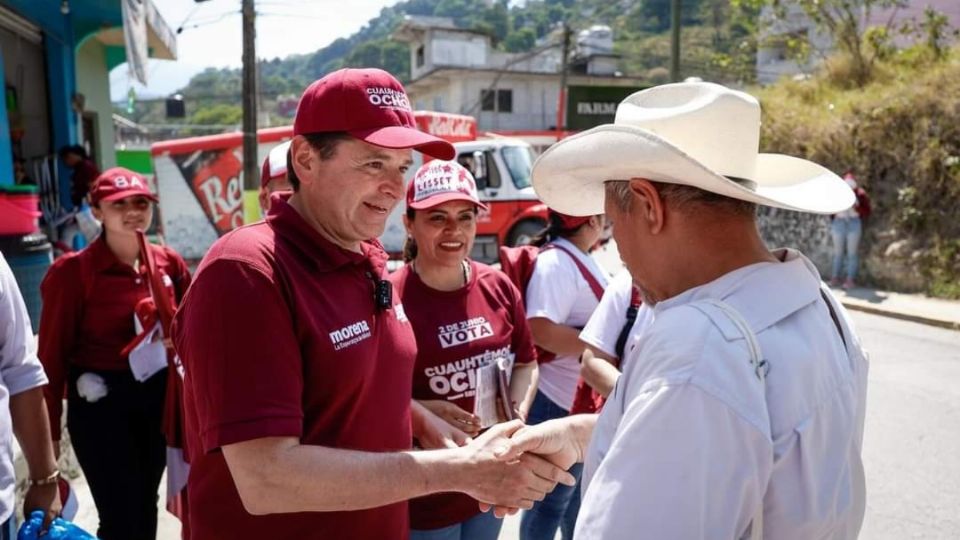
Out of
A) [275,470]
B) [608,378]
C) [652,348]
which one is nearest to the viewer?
[652,348]

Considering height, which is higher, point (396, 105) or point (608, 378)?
point (396, 105)

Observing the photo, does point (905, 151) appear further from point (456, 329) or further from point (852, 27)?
point (456, 329)

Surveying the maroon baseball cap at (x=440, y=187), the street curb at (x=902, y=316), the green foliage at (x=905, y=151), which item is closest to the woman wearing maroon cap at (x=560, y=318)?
the maroon baseball cap at (x=440, y=187)

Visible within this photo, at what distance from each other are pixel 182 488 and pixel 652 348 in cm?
235

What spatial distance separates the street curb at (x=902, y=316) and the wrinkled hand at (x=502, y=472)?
10.0 metres

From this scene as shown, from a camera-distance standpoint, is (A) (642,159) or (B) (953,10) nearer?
(A) (642,159)

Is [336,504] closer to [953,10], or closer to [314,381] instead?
[314,381]

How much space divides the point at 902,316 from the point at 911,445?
5913mm

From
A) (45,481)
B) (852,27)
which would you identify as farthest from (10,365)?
(852,27)

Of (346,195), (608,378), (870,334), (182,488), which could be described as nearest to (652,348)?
(346,195)

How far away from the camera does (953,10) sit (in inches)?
1085

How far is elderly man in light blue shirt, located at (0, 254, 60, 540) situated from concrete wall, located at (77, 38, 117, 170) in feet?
35.1

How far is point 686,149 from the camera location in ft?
4.33

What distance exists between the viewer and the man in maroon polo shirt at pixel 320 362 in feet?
4.83
